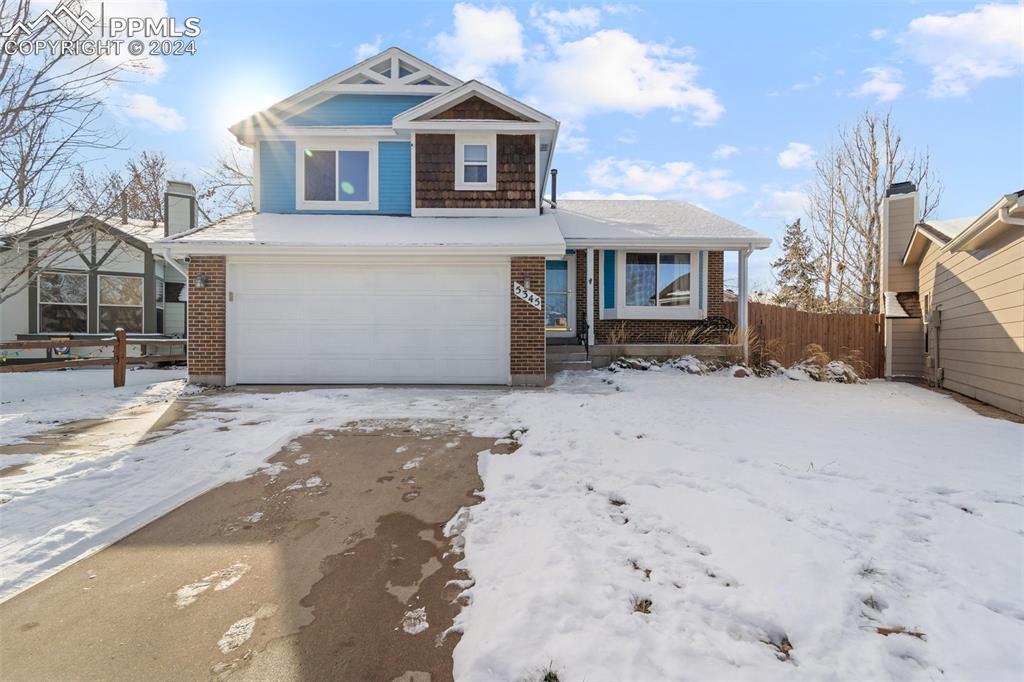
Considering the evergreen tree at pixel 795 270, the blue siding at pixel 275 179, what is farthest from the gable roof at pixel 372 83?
the evergreen tree at pixel 795 270

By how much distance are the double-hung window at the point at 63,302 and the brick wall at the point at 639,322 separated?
16645 millimetres

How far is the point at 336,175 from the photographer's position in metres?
10.8

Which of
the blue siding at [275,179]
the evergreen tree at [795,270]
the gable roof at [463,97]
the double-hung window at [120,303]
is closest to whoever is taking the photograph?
the gable roof at [463,97]

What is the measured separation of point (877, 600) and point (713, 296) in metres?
11.1

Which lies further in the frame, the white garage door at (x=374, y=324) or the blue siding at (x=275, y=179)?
the blue siding at (x=275, y=179)

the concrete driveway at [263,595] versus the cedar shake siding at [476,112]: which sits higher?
the cedar shake siding at [476,112]

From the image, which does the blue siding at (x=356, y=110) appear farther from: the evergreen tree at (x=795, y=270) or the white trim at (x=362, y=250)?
the evergreen tree at (x=795, y=270)

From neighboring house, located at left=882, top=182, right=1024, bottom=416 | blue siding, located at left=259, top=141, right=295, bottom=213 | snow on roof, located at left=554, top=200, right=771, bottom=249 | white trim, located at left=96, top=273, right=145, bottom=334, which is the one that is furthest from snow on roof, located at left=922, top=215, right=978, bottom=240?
white trim, located at left=96, top=273, right=145, bottom=334

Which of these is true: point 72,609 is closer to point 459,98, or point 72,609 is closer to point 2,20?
point 2,20

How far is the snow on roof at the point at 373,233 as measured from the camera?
27.6 ft

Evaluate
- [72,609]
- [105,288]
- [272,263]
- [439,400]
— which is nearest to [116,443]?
[72,609]

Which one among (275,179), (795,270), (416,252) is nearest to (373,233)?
(416,252)

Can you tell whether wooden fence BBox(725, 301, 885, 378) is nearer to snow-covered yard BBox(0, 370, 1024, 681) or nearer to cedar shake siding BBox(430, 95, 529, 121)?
snow-covered yard BBox(0, 370, 1024, 681)

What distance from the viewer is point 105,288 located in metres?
15.9
